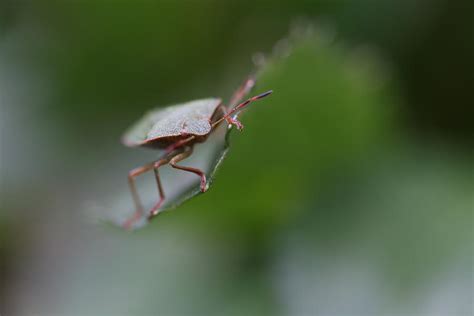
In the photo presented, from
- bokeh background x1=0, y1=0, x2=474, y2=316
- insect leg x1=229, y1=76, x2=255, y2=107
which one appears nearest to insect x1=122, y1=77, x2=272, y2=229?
insect leg x1=229, y1=76, x2=255, y2=107

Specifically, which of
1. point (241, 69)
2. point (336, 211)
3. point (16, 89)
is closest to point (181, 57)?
point (241, 69)

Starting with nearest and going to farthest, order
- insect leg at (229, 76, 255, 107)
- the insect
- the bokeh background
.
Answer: the insect
insect leg at (229, 76, 255, 107)
the bokeh background

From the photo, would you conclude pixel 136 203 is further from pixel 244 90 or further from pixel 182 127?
pixel 244 90

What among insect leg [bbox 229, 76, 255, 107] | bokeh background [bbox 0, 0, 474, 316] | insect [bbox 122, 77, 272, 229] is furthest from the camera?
bokeh background [bbox 0, 0, 474, 316]

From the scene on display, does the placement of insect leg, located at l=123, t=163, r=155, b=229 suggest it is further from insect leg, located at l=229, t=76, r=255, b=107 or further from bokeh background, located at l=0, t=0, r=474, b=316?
insect leg, located at l=229, t=76, r=255, b=107

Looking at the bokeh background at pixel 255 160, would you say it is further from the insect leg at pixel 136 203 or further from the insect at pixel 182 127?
the insect at pixel 182 127

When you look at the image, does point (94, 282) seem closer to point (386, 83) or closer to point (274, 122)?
point (274, 122)

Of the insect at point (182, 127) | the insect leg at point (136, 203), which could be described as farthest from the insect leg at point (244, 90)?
the insect leg at point (136, 203)
